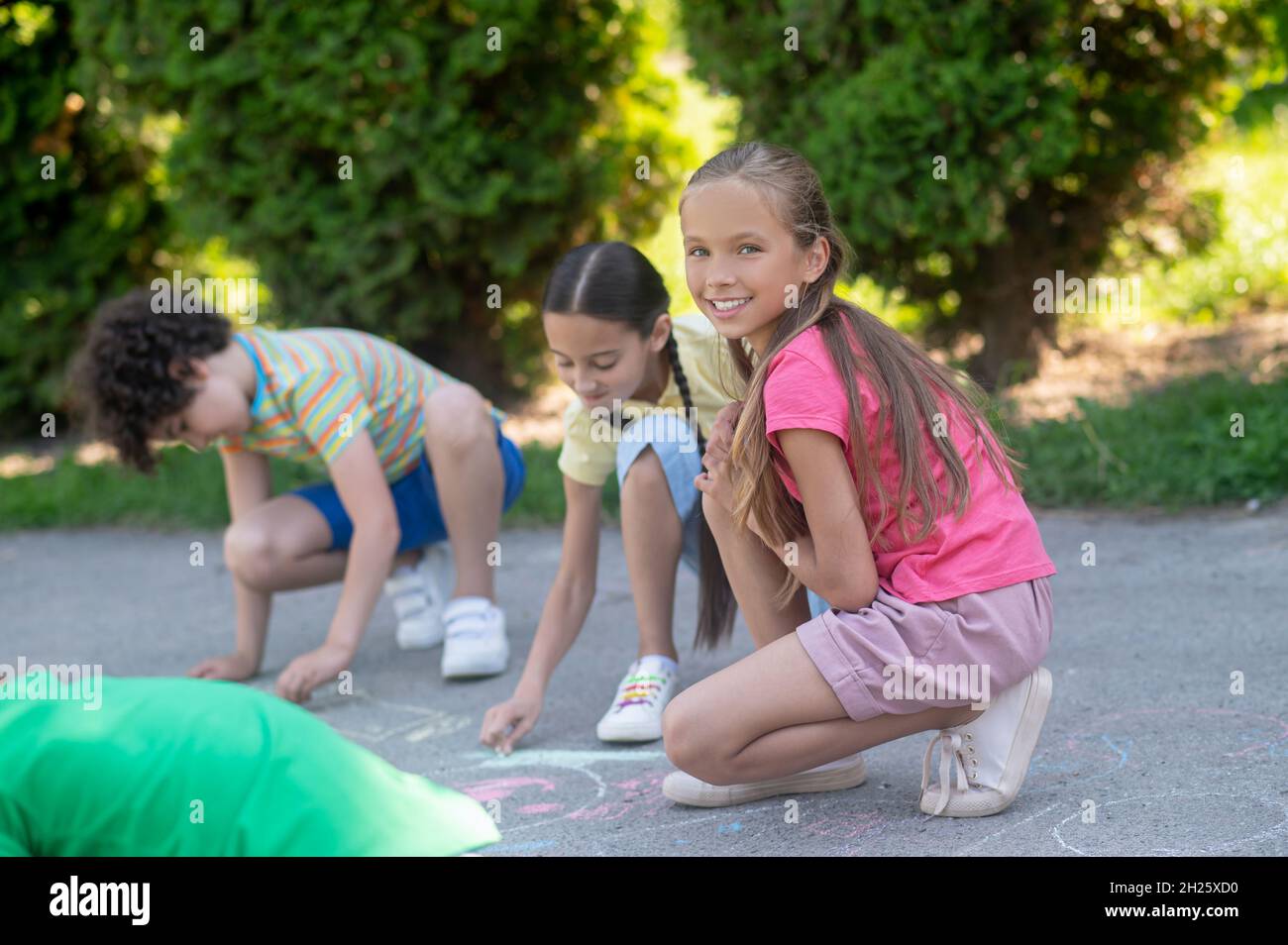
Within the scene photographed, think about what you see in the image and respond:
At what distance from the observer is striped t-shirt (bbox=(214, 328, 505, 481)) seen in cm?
338

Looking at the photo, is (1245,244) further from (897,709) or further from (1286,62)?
(897,709)

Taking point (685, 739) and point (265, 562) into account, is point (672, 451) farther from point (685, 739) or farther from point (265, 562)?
point (265, 562)

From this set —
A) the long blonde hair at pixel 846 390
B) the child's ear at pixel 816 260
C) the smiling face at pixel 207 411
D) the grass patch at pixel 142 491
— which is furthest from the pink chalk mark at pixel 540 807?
the grass patch at pixel 142 491

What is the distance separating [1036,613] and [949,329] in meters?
3.55

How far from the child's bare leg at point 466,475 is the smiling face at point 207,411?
48 centimetres

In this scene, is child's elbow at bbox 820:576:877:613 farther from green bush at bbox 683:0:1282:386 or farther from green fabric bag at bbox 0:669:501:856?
green bush at bbox 683:0:1282:386

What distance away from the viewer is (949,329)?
18.7 ft

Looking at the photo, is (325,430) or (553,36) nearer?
(325,430)

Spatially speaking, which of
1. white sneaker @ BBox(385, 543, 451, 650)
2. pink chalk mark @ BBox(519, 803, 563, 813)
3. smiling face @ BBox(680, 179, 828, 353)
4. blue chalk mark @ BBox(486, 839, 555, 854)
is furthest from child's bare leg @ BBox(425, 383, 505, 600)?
smiling face @ BBox(680, 179, 828, 353)

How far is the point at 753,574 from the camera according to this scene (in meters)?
2.45

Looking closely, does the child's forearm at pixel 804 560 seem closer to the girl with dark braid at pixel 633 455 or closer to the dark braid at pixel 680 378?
the girl with dark braid at pixel 633 455

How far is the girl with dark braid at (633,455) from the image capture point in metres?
2.89

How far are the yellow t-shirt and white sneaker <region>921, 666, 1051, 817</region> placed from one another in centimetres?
98
